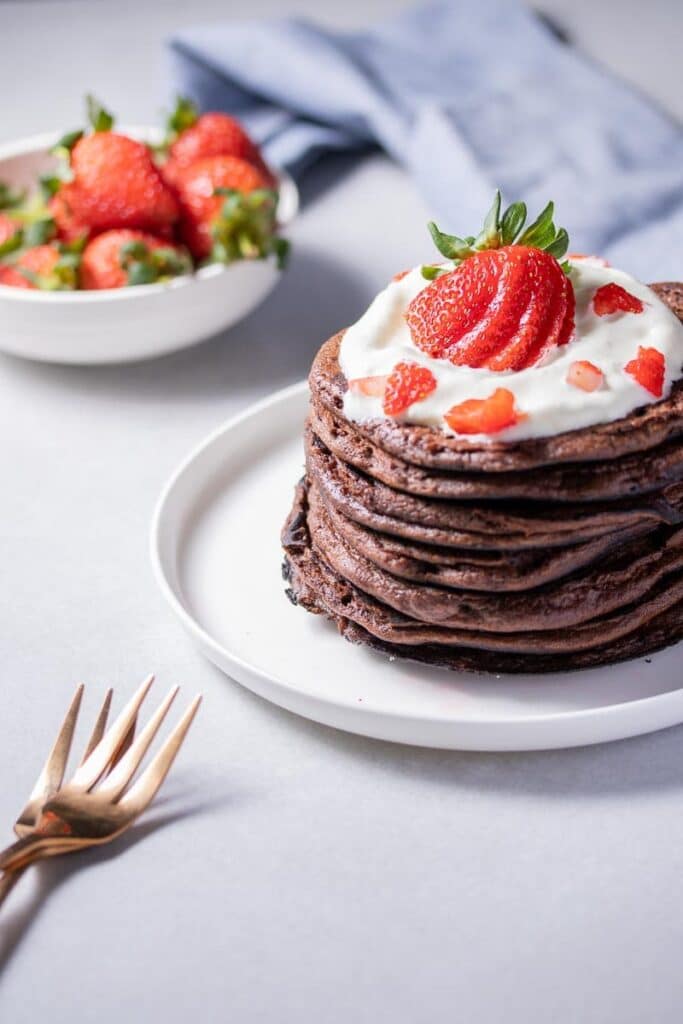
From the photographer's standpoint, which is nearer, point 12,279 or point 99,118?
point 12,279

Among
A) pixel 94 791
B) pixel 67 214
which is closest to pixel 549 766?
pixel 94 791

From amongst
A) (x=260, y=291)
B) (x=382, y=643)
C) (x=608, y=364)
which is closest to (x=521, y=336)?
(x=608, y=364)

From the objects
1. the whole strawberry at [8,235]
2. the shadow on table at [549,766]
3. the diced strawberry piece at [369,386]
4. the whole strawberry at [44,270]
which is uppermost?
the diced strawberry piece at [369,386]

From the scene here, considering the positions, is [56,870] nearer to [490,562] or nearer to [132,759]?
[132,759]

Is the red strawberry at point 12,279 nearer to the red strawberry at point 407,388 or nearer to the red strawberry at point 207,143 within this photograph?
the red strawberry at point 207,143

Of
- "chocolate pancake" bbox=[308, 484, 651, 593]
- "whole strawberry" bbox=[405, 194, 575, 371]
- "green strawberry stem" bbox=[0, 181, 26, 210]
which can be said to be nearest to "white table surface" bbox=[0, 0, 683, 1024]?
"chocolate pancake" bbox=[308, 484, 651, 593]

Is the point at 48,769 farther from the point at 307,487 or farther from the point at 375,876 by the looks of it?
the point at 307,487

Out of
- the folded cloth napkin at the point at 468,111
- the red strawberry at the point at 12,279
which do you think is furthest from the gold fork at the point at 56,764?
the folded cloth napkin at the point at 468,111
